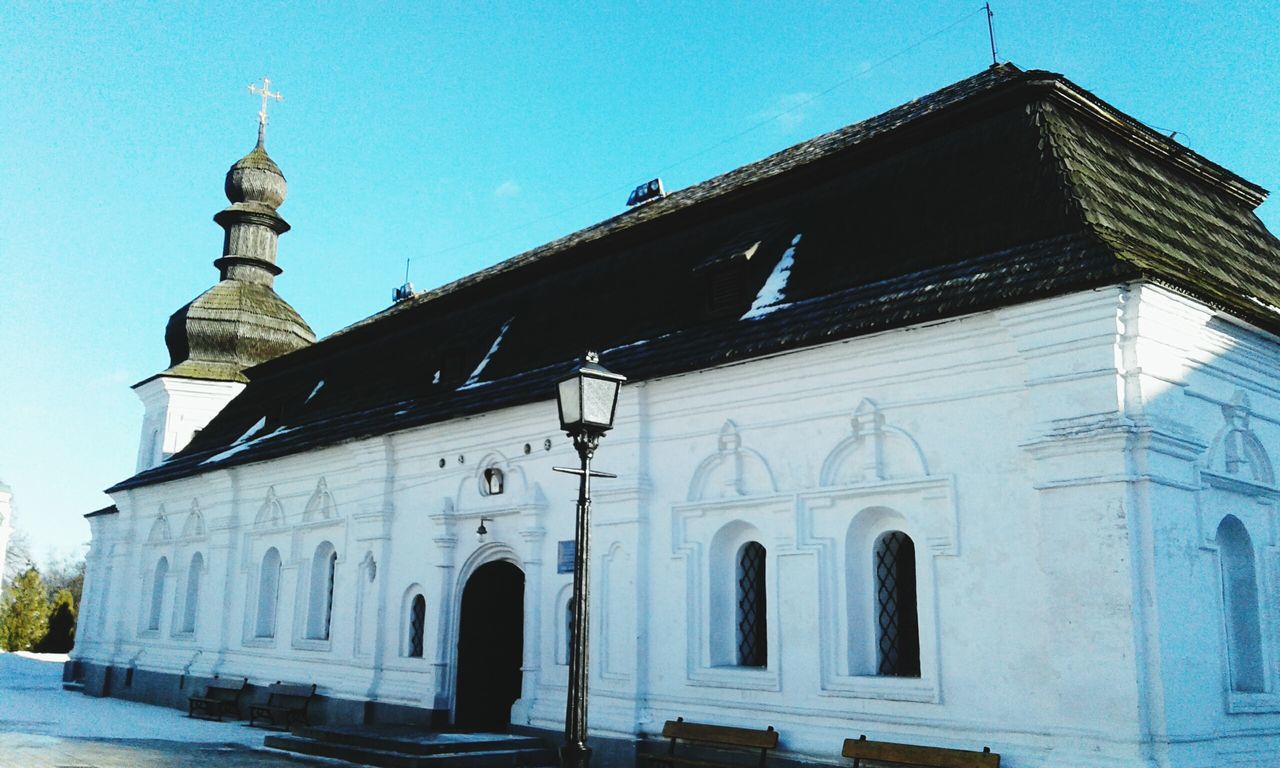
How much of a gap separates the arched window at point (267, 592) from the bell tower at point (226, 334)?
25.0 feet

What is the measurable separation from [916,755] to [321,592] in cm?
1218

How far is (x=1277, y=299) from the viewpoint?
37.9 ft

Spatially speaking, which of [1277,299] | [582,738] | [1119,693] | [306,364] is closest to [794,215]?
[1277,299]

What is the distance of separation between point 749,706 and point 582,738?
455cm

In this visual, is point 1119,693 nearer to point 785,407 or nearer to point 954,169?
point 785,407

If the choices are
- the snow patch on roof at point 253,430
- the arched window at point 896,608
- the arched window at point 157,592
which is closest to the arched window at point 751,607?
the arched window at point 896,608

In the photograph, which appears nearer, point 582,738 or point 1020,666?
point 582,738

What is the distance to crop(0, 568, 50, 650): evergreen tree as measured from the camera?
44916 millimetres

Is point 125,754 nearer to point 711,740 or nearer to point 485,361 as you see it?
point 485,361

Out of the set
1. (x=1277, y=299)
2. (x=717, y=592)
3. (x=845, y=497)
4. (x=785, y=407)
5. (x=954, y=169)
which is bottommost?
(x=717, y=592)

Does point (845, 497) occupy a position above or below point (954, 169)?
below

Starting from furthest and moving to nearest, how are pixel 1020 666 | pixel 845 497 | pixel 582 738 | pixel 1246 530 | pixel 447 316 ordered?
pixel 447 316 < pixel 845 497 < pixel 1246 530 < pixel 1020 666 < pixel 582 738

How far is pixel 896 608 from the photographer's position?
1105 centimetres

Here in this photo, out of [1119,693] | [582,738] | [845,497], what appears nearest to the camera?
[582,738]
